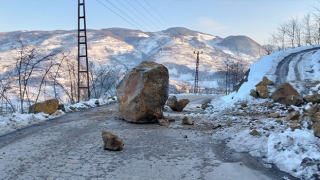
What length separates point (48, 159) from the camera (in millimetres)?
4254

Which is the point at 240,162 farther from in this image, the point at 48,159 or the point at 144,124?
the point at 144,124

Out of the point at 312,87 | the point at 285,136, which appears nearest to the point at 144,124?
the point at 285,136

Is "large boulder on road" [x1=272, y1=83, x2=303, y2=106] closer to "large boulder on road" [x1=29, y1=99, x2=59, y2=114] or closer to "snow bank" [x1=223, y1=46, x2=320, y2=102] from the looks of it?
"snow bank" [x1=223, y1=46, x2=320, y2=102]

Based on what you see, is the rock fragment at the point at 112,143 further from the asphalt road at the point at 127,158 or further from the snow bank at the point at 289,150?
the snow bank at the point at 289,150

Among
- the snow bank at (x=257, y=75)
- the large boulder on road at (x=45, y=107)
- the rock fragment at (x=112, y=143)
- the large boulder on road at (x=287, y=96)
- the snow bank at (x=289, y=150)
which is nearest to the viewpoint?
the snow bank at (x=289, y=150)

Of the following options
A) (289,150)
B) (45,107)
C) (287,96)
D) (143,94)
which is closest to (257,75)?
(287,96)

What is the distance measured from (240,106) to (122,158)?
26.7ft

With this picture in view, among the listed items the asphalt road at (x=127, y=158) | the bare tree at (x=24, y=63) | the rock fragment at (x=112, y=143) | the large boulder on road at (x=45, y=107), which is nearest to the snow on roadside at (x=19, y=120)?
the large boulder on road at (x=45, y=107)

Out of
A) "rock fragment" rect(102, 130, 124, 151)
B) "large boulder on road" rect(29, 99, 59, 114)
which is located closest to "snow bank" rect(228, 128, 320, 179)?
"rock fragment" rect(102, 130, 124, 151)

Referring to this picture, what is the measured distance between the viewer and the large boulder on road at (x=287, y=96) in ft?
29.7

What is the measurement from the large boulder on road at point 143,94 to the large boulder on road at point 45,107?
2.92 m

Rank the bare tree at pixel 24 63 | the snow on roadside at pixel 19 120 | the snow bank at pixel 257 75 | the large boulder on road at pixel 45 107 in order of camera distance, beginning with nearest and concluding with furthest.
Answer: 1. the snow on roadside at pixel 19 120
2. the large boulder on road at pixel 45 107
3. the bare tree at pixel 24 63
4. the snow bank at pixel 257 75

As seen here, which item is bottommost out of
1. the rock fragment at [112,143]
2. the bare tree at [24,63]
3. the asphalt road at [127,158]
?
the asphalt road at [127,158]

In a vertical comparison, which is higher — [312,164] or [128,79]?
[128,79]
